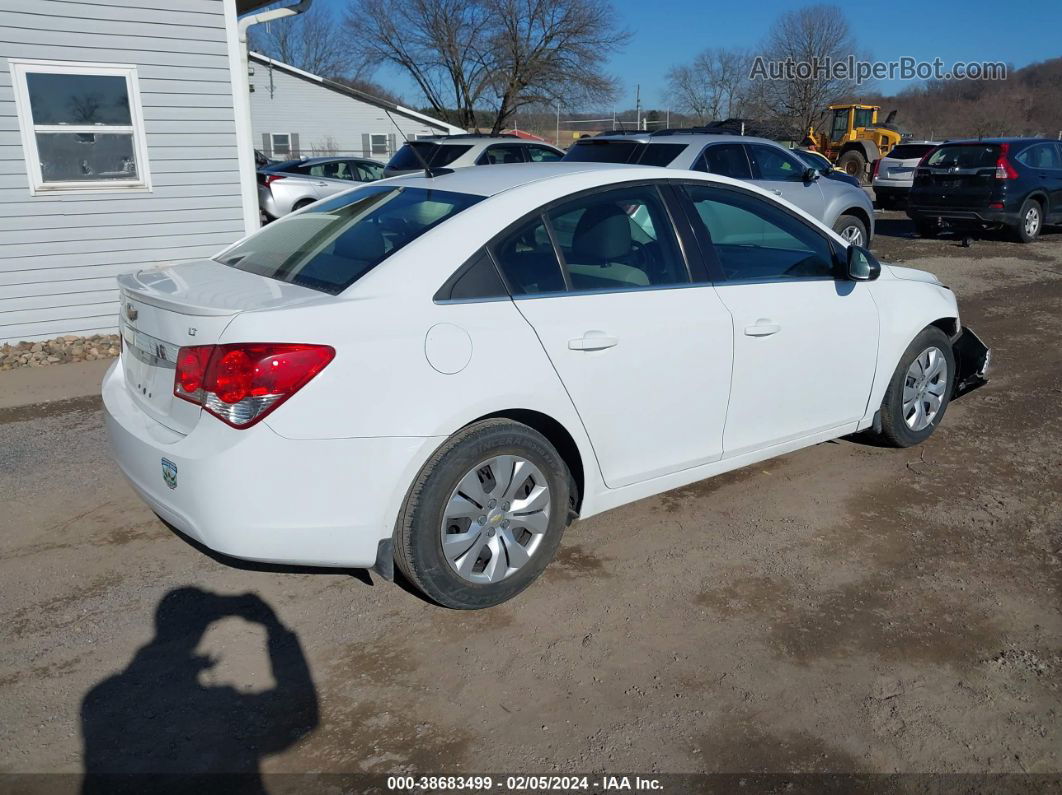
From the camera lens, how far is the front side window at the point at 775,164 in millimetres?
10641

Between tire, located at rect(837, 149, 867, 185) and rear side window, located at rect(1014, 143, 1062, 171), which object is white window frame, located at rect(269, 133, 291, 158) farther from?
rear side window, located at rect(1014, 143, 1062, 171)

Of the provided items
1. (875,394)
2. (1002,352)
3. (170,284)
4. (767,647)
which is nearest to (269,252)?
(170,284)

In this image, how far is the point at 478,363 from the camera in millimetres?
3213

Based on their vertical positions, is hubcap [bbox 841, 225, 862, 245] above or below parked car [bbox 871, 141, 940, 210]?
below

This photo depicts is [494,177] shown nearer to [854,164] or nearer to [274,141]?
[854,164]

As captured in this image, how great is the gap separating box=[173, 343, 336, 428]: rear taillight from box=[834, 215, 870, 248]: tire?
32.1ft

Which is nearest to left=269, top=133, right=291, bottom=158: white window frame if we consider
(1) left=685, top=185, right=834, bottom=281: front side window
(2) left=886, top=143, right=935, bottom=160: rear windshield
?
(2) left=886, top=143, right=935, bottom=160: rear windshield

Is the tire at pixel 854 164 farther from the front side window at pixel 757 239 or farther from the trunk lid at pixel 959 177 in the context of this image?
the front side window at pixel 757 239

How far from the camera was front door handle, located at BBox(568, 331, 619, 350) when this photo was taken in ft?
11.4

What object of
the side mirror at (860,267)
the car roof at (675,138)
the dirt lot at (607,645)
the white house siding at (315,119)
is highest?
the white house siding at (315,119)

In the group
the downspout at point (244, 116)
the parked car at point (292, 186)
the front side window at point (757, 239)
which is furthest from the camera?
the parked car at point (292, 186)

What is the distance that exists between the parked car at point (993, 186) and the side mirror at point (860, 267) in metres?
11.4

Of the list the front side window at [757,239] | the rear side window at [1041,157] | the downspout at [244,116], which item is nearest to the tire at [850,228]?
the rear side window at [1041,157]

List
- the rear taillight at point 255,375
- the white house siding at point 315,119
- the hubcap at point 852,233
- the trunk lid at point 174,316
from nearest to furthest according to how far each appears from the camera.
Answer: the rear taillight at point 255,375 < the trunk lid at point 174,316 < the hubcap at point 852,233 < the white house siding at point 315,119
